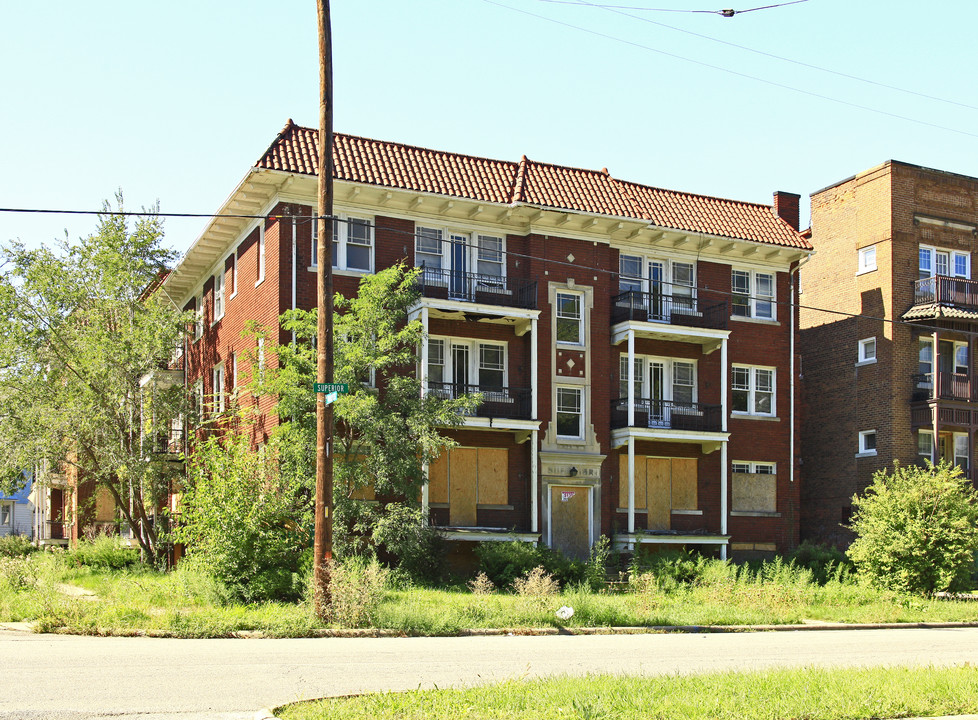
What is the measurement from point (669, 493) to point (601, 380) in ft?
14.9

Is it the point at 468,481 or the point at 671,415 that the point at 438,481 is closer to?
the point at 468,481

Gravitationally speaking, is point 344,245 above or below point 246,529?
above

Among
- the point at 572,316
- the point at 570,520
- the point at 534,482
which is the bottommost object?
the point at 570,520

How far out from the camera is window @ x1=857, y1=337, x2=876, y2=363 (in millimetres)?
37531

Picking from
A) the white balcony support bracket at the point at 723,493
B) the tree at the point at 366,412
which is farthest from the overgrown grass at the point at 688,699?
the white balcony support bracket at the point at 723,493

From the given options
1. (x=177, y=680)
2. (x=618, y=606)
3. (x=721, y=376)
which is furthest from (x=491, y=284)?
(x=177, y=680)

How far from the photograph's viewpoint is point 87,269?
3425 cm

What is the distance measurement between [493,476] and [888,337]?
15.3 metres

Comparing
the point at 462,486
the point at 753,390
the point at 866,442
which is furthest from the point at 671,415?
the point at 866,442

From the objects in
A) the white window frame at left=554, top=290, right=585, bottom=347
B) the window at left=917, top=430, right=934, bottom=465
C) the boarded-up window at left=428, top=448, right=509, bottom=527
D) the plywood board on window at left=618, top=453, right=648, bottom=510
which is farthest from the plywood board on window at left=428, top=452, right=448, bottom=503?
the window at left=917, top=430, right=934, bottom=465

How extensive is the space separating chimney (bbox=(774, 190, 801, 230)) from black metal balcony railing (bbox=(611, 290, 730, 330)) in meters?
5.03

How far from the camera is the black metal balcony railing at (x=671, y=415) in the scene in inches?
1318

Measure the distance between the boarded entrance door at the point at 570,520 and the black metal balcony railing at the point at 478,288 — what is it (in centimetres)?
574

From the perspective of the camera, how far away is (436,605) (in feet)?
70.6
